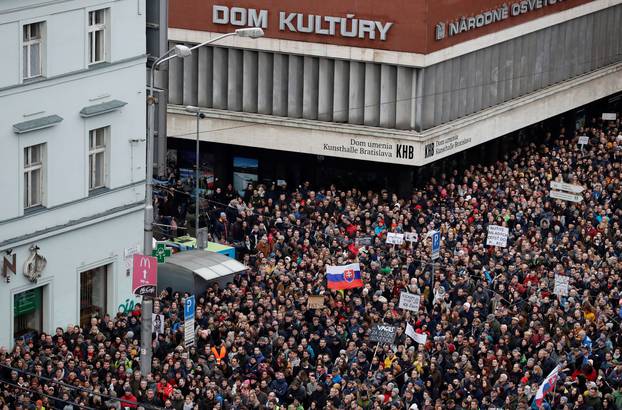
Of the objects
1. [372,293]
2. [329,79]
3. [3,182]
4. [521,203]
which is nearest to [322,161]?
[329,79]

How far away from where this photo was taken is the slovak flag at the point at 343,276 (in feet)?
163

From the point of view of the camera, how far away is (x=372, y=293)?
165 feet

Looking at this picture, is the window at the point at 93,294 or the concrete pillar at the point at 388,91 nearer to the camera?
the window at the point at 93,294

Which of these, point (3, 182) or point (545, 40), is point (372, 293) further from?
point (545, 40)

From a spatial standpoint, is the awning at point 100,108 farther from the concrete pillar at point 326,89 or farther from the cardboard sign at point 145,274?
the concrete pillar at point 326,89

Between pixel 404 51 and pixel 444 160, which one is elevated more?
pixel 404 51

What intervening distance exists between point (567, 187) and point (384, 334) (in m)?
13.8

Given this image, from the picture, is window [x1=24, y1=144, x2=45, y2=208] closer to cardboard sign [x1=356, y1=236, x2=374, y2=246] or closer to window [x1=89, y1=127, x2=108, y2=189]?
window [x1=89, y1=127, x2=108, y2=189]

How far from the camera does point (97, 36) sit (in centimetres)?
4866

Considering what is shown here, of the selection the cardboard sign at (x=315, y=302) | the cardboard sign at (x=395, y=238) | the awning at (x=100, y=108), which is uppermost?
the awning at (x=100, y=108)

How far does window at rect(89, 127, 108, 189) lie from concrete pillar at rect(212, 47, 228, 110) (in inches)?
678

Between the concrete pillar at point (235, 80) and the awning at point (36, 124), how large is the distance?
62.8ft

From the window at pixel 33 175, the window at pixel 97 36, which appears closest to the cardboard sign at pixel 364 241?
the window at pixel 97 36

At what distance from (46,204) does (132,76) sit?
4.22m
